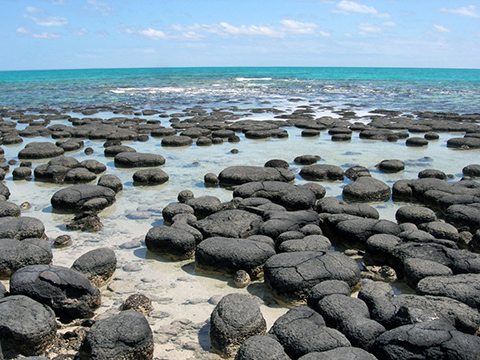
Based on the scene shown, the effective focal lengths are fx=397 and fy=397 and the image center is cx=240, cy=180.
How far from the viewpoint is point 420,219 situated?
5.74m

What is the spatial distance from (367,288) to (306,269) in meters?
0.61

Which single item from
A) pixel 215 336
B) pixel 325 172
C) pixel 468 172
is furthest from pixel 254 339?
pixel 468 172

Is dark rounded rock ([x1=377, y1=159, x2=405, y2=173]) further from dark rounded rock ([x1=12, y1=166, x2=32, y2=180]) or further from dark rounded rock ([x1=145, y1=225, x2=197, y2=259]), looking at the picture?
dark rounded rock ([x1=12, y1=166, x2=32, y2=180])

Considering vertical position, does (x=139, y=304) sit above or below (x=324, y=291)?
below

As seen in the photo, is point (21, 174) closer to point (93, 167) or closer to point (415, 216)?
point (93, 167)

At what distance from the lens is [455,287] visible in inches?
147

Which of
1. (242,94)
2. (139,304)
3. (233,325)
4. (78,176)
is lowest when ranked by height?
(139,304)

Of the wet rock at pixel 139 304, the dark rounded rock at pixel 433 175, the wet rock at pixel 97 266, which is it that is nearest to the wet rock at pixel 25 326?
the wet rock at pixel 139 304

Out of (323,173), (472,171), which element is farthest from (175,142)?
(472,171)

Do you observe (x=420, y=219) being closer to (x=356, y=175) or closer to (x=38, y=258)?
(x=356, y=175)

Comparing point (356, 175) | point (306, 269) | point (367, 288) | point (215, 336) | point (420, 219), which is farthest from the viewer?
point (356, 175)

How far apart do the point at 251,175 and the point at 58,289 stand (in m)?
4.81

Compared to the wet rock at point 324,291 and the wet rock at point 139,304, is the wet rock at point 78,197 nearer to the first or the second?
the wet rock at point 139,304

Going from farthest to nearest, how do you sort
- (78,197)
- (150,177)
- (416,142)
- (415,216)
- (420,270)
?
(416,142) → (150,177) → (78,197) → (415,216) → (420,270)
